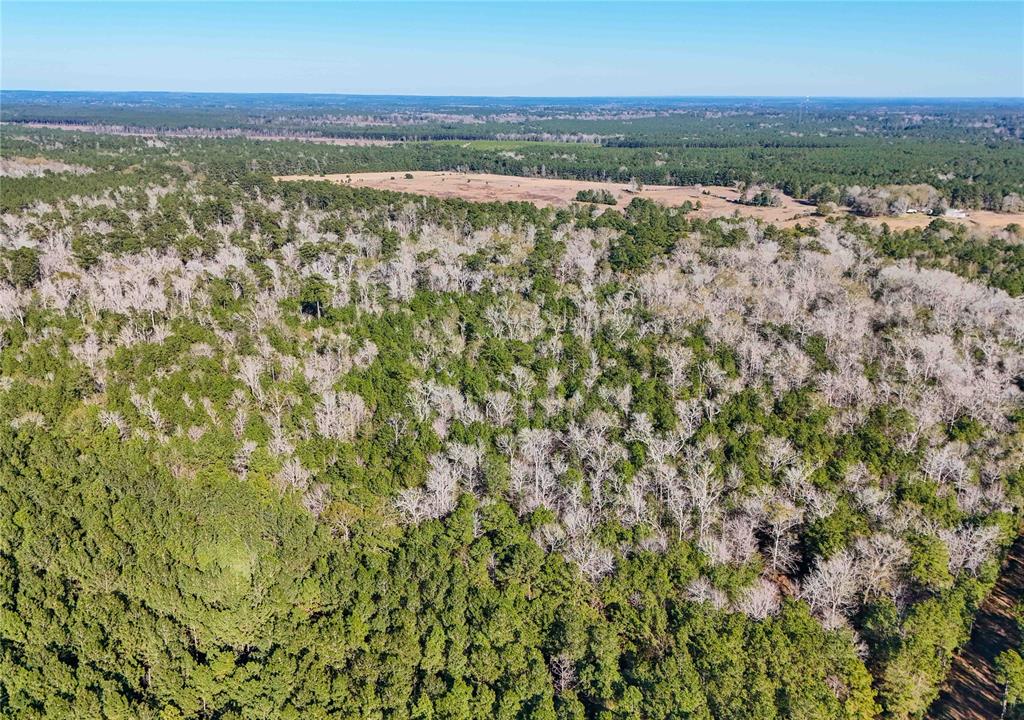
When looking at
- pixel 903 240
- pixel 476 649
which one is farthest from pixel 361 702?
pixel 903 240

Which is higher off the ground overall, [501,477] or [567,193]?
[567,193]

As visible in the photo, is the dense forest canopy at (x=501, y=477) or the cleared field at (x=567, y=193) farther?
the cleared field at (x=567, y=193)

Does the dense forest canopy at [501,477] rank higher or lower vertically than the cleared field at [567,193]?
lower

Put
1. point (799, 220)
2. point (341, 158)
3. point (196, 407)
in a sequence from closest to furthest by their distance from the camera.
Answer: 1. point (196, 407)
2. point (799, 220)
3. point (341, 158)

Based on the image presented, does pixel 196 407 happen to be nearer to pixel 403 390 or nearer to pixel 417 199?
pixel 403 390

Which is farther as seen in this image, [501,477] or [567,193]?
[567,193]
